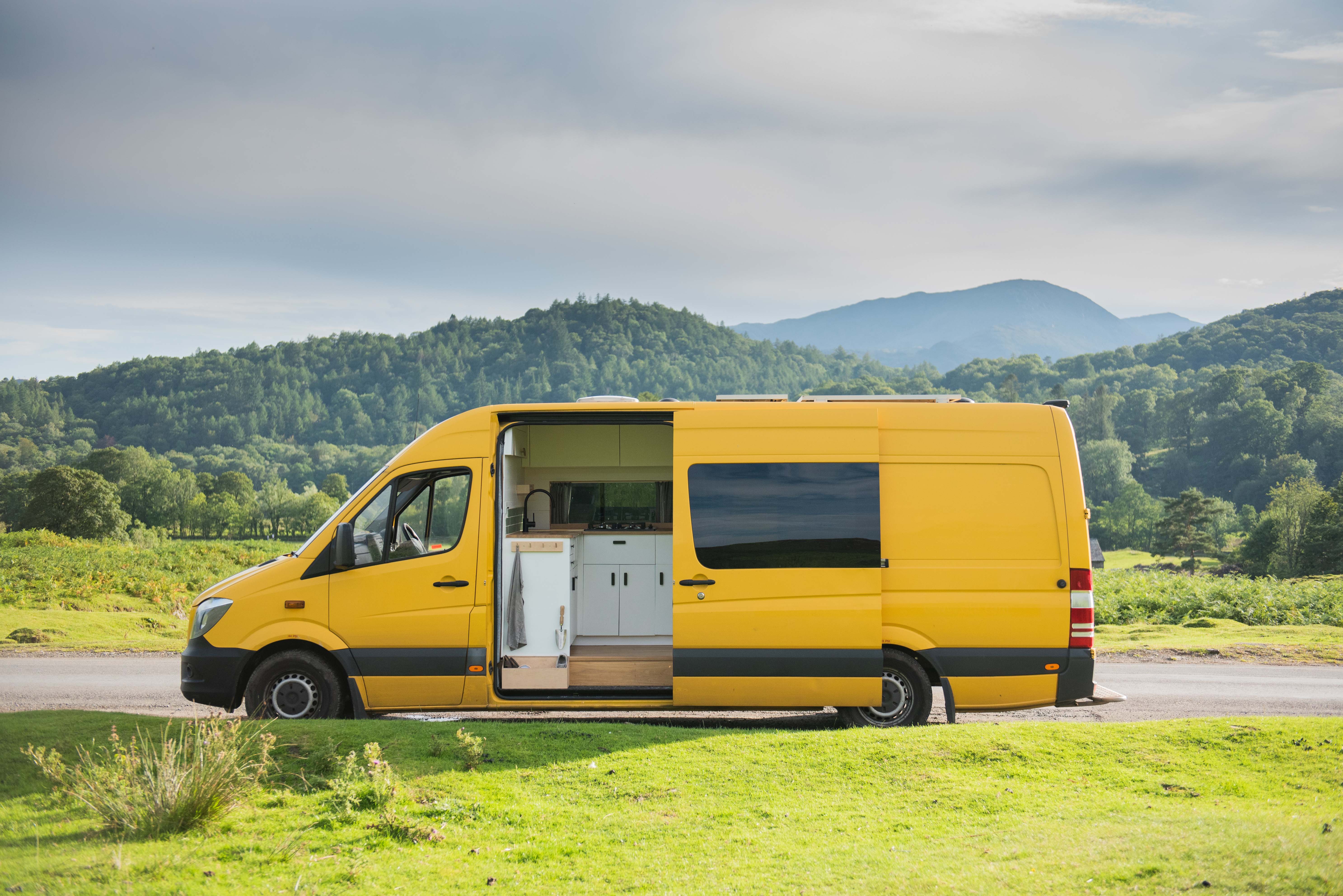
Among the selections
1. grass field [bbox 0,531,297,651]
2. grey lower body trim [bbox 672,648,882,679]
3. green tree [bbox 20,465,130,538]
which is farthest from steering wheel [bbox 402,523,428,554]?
green tree [bbox 20,465,130,538]

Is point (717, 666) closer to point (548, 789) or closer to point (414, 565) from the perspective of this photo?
point (548, 789)

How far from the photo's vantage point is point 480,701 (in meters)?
6.73

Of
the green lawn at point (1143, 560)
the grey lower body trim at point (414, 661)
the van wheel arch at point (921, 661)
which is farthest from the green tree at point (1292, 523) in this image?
the grey lower body trim at point (414, 661)

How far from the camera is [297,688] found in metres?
6.79

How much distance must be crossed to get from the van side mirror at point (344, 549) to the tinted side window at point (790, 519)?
2.86 m

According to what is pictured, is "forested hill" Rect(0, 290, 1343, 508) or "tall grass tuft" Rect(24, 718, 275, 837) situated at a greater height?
"forested hill" Rect(0, 290, 1343, 508)

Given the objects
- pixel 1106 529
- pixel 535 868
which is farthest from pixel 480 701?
pixel 1106 529

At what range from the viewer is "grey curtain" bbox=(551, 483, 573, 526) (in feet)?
29.6

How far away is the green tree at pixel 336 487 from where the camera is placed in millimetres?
79062

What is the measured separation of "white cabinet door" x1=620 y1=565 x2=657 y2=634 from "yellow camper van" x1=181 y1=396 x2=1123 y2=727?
1303 mm

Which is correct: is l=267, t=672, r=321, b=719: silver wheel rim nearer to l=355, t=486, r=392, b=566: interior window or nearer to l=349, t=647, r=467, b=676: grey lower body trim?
l=349, t=647, r=467, b=676: grey lower body trim

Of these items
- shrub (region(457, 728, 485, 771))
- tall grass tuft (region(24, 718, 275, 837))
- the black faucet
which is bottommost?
shrub (region(457, 728, 485, 771))

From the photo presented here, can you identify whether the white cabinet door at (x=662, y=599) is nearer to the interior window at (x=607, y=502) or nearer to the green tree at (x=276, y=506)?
the interior window at (x=607, y=502)

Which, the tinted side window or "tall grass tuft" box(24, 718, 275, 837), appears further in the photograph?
the tinted side window
